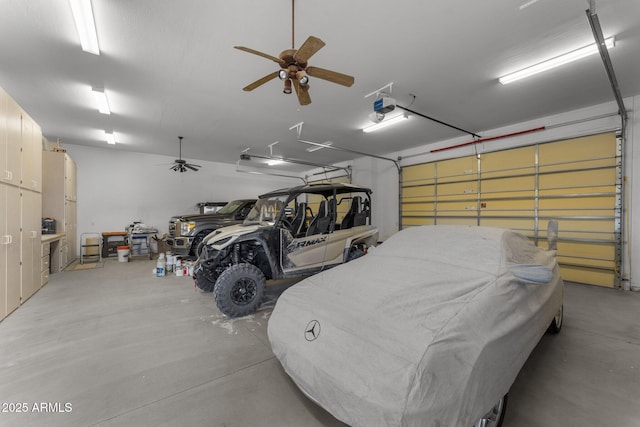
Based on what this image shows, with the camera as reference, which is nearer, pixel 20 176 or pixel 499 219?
pixel 20 176

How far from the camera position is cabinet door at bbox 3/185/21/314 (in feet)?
10.6

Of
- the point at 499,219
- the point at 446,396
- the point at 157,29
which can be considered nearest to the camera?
the point at 446,396

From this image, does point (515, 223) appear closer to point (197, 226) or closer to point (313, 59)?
point (313, 59)

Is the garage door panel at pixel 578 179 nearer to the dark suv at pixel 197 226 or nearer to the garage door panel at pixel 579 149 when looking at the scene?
the garage door panel at pixel 579 149

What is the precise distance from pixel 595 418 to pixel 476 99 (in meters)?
4.82

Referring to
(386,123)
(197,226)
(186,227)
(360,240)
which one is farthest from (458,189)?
(186,227)

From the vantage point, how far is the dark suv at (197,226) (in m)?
5.84

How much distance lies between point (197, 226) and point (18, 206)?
298cm

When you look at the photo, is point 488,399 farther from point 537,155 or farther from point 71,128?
point 71,128

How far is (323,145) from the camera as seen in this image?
7535 mm

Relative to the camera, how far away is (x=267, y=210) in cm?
495

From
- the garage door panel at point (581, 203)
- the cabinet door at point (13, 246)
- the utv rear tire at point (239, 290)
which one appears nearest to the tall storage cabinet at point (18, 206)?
the cabinet door at point (13, 246)

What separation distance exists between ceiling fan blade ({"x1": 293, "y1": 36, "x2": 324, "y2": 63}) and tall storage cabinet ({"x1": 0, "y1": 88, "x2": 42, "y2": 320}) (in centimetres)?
383

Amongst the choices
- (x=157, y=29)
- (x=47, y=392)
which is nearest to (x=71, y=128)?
(x=157, y=29)
